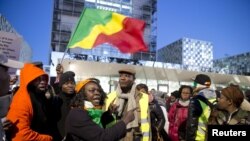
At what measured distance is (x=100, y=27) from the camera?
249 inches

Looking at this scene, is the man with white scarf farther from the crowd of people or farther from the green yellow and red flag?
the green yellow and red flag

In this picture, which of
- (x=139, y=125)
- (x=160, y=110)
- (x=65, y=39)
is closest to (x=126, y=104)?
(x=139, y=125)

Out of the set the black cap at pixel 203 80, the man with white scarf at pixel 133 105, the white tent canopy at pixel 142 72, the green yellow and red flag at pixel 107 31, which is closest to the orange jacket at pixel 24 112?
the man with white scarf at pixel 133 105

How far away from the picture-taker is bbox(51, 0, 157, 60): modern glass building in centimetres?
5150

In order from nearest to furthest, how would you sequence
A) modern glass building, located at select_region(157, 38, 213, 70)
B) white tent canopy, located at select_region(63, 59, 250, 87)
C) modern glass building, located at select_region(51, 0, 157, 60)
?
white tent canopy, located at select_region(63, 59, 250, 87) → modern glass building, located at select_region(51, 0, 157, 60) → modern glass building, located at select_region(157, 38, 213, 70)

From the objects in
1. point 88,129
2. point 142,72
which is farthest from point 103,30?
point 142,72

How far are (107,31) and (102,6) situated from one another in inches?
2390

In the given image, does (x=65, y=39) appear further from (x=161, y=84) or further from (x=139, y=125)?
(x=139, y=125)

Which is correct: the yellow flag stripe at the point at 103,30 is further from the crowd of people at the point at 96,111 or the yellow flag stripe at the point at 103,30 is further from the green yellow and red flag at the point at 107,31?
the crowd of people at the point at 96,111

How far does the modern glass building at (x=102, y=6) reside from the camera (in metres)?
51.5

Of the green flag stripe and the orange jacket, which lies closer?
the orange jacket

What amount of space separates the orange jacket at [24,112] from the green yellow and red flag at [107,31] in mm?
2900

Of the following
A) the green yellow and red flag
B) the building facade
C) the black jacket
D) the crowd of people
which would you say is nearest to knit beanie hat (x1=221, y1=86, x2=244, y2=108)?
the crowd of people

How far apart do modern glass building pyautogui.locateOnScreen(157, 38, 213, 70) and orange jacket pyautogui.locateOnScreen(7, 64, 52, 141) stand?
116 meters
